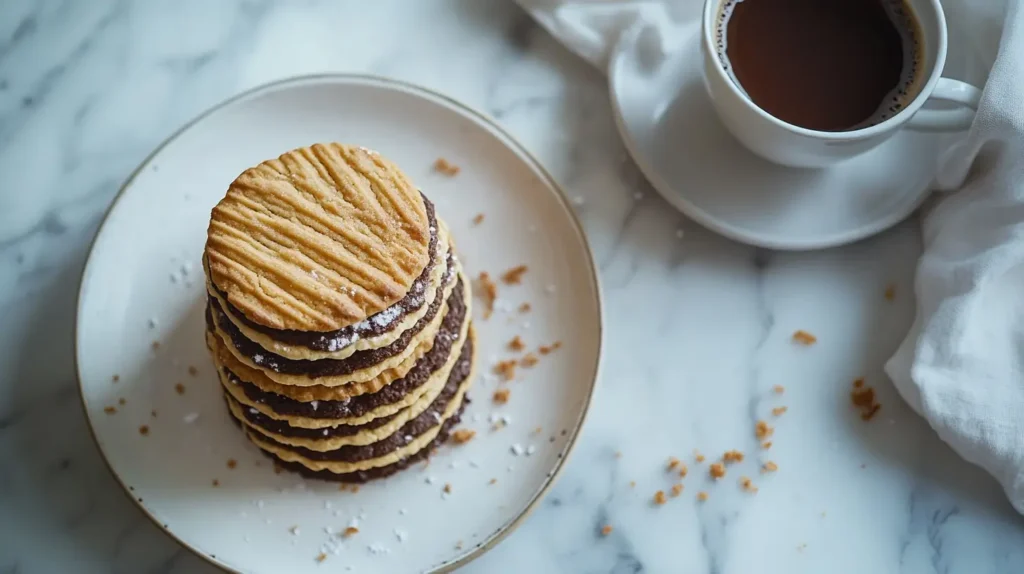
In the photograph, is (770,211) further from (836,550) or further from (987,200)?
(836,550)

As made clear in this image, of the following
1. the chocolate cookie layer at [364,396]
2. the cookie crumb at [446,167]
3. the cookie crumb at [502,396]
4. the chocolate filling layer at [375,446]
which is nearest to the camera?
the chocolate cookie layer at [364,396]

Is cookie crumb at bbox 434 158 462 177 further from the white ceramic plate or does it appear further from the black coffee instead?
the black coffee

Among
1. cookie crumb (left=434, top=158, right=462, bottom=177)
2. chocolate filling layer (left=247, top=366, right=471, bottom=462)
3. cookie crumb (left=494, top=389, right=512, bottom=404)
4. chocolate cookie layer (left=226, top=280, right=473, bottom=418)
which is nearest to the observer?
chocolate cookie layer (left=226, top=280, right=473, bottom=418)

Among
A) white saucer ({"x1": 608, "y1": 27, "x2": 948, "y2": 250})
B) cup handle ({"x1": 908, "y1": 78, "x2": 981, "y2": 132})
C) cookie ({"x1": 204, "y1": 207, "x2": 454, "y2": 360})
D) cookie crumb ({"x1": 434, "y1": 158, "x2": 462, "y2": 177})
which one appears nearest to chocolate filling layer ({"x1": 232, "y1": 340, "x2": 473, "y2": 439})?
cookie ({"x1": 204, "y1": 207, "x2": 454, "y2": 360})

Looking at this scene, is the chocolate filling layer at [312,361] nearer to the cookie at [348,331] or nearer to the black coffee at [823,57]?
the cookie at [348,331]

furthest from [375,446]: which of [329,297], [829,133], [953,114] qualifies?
[953,114]

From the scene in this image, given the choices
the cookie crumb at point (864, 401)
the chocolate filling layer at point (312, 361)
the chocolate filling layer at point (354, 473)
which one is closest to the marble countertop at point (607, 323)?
the cookie crumb at point (864, 401)
